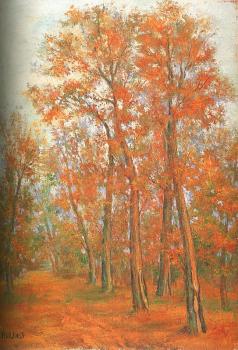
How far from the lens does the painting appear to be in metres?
5.94

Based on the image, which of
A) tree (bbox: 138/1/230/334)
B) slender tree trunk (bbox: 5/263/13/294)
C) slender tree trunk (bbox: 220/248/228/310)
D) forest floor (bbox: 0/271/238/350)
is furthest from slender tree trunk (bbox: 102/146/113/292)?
slender tree trunk (bbox: 220/248/228/310)

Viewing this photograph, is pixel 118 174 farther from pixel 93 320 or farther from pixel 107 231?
pixel 93 320

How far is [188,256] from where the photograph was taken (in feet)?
19.6

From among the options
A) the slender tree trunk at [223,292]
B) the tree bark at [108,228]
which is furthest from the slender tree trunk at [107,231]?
the slender tree trunk at [223,292]

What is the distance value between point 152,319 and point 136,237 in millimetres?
912

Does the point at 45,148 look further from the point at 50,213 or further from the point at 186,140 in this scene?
the point at 186,140

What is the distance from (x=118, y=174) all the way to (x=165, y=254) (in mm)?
1047

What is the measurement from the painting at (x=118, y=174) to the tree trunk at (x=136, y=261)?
1cm

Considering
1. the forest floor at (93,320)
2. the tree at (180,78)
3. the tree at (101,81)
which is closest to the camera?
the forest floor at (93,320)

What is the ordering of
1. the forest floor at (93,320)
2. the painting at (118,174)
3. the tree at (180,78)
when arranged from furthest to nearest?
the tree at (180,78) < the painting at (118,174) < the forest floor at (93,320)

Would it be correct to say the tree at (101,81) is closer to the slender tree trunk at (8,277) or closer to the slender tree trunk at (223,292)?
the slender tree trunk at (223,292)

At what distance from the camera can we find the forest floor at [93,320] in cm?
580

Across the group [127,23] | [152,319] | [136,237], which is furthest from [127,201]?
[127,23]

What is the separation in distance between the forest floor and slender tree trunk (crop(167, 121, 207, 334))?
0.27 ft
